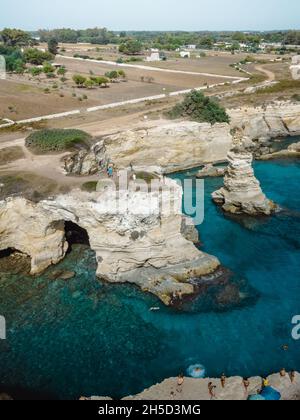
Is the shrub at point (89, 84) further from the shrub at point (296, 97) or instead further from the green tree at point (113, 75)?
the shrub at point (296, 97)

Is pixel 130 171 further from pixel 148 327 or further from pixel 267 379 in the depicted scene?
pixel 267 379

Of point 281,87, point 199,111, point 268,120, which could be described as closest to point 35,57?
point 281,87

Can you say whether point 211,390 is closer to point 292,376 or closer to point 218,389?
point 218,389

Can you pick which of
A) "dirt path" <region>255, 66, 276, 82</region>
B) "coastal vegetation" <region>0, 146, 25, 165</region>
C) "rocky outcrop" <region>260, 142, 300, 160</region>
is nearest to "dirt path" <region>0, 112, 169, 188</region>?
"coastal vegetation" <region>0, 146, 25, 165</region>

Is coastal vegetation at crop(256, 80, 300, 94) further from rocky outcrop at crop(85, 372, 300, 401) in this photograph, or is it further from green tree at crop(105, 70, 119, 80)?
rocky outcrop at crop(85, 372, 300, 401)

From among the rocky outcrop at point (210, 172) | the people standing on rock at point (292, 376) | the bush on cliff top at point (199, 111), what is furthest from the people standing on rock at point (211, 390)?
the bush on cliff top at point (199, 111)
